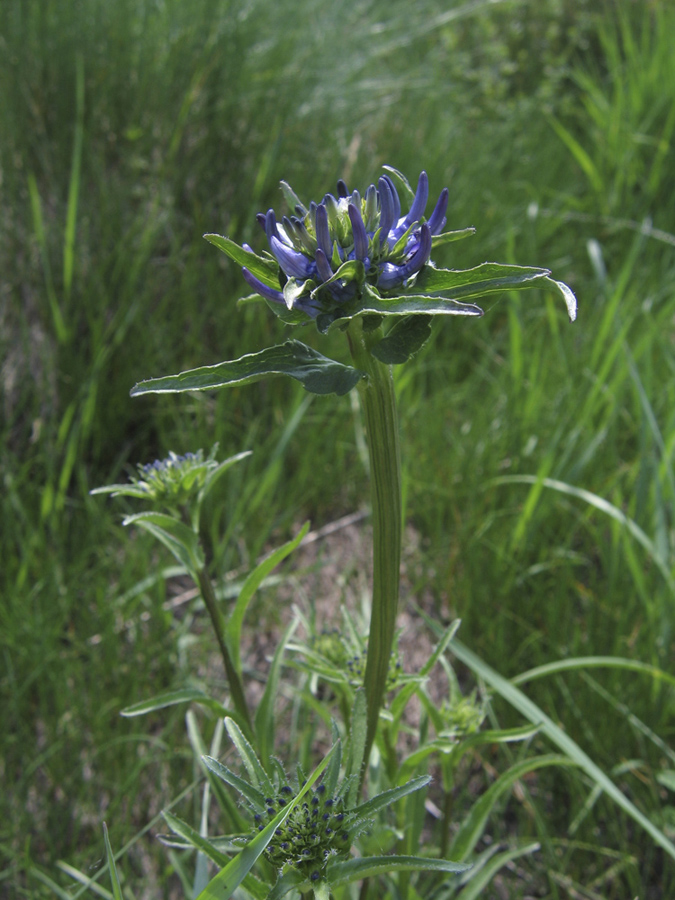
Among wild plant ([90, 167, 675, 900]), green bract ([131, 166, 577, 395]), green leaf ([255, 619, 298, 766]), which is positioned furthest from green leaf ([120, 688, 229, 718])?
green bract ([131, 166, 577, 395])

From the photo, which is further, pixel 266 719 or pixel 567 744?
pixel 567 744

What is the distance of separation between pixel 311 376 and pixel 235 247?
15 centimetres

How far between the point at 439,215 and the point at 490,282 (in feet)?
0.45

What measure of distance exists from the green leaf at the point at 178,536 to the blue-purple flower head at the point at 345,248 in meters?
0.36

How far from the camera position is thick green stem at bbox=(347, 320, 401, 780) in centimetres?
81

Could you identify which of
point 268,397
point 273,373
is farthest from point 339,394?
point 268,397

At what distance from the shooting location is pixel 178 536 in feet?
3.46

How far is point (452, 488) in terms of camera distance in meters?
2.18

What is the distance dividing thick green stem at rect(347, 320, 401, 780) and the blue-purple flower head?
55 millimetres

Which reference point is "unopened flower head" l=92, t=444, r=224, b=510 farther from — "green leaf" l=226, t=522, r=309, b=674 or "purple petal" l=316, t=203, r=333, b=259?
"purple petal" l=316, t=203, r=333, b=259

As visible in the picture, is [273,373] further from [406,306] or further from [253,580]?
[253,580]

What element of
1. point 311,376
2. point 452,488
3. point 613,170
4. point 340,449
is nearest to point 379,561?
point 311,376

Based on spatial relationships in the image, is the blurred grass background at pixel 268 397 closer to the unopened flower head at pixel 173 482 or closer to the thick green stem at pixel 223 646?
the thick green stem at pixel 223 646

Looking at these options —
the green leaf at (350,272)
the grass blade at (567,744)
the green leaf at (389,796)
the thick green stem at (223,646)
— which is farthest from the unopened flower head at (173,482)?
the grass blade at (567,744)
